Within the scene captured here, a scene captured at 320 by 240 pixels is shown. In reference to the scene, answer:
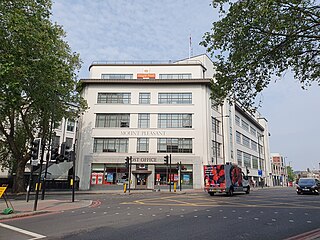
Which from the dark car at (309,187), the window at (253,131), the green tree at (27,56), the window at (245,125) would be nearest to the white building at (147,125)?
the dark car at (309,187)

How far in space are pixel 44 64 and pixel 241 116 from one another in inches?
1974

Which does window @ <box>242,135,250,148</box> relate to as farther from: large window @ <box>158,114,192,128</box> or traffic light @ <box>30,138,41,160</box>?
traffic light @ <box>30,138,41,160</box>

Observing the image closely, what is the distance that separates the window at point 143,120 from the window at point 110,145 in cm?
321

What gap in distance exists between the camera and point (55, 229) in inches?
352

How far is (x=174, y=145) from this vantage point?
39.9 m

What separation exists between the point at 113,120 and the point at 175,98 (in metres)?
10.5

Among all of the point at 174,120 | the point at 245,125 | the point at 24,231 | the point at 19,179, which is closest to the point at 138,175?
the point at 174,120

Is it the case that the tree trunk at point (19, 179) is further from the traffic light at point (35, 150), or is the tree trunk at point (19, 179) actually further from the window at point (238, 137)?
the window at point (238, 137)

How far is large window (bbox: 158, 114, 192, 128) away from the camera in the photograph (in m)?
40.8

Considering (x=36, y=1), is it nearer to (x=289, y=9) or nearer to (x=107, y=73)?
(x=289, y=9)

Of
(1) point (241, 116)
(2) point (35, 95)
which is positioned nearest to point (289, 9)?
(2) point (35, 95)

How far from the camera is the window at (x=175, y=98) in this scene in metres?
42.2

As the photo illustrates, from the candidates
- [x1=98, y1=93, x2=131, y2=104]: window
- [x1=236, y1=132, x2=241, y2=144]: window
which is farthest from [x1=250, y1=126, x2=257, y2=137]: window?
[x1=98, y1=93, x2=131, y2=104]: window

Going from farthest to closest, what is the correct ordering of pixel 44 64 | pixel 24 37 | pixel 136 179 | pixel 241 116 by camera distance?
1. pixel 241 116
2. pixel 136 179
3. pixel 44 64
4. pixel 24 37
